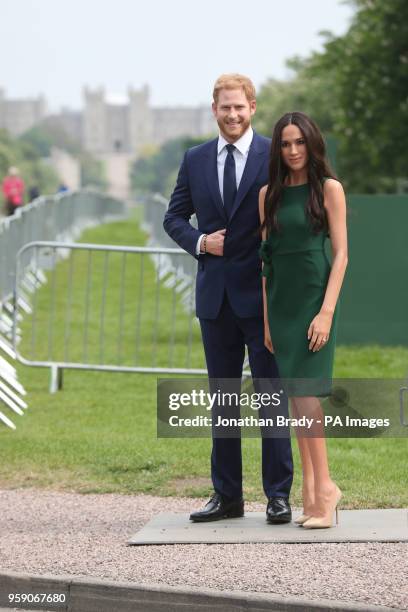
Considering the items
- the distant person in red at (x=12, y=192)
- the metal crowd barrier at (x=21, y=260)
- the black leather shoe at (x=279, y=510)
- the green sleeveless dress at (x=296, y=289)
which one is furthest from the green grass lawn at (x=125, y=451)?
the distant person in red at (x=12, y=192)

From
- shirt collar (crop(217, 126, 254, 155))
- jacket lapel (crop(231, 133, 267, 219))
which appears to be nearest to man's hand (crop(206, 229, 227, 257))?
jacket lapel (crop(231, 133, 267, 219))

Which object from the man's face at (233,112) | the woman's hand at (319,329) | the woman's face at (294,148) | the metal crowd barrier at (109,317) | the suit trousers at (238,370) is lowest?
the metal crowd barrier at (109,317)

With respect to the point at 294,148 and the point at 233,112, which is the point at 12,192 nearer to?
the point at 233,112

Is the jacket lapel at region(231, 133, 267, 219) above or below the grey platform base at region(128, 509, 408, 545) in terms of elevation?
above

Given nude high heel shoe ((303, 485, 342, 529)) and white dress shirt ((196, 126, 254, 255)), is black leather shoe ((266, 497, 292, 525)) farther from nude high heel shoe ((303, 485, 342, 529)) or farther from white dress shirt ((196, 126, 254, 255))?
white dress shirt ((196, 126, 254, 255))

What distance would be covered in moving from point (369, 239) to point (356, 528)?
8620 mm

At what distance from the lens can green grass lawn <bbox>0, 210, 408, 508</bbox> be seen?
8.71 m

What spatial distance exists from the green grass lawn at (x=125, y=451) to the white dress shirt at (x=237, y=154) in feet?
6.57

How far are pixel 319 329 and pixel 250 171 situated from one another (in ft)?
2.72

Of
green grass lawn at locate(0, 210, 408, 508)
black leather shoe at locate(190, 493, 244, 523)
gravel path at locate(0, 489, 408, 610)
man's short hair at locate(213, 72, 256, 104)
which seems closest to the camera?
gravel path at locate(0, 489, 408, 610)

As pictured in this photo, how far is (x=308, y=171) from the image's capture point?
22.0 ft

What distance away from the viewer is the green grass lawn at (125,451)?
28.6 ft

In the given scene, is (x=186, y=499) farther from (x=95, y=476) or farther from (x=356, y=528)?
(x=356, y=528)

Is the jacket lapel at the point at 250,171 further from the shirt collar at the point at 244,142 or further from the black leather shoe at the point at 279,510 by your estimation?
the black leather shoe at the point at 279,510
